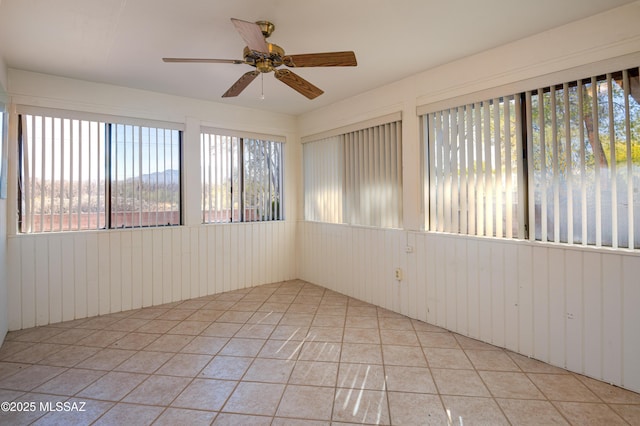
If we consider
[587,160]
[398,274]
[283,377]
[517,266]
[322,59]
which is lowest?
[283,377]

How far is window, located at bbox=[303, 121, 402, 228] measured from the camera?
3807 millimetres

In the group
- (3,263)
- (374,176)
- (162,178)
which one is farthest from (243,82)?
(3,263)

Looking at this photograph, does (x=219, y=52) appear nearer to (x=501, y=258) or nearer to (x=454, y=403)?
(x=501, y=258)

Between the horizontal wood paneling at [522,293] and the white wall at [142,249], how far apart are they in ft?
5.61

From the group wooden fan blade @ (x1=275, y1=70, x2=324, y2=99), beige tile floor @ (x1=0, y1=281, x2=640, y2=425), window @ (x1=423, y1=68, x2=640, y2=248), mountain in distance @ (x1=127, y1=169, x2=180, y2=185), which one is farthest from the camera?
mountain in distance @ (x1=127, y1=169, x2=180, y2=185)

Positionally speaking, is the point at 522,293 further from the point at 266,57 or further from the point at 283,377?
the point at 266,57

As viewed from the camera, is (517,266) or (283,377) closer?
(283,377)

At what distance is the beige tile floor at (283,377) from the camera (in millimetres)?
1971

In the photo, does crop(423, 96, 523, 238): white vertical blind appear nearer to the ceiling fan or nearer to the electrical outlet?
the electrical outlet

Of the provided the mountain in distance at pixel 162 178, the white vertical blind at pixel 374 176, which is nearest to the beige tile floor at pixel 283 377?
the white vertical blind at pixel 374 176

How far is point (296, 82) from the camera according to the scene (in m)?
2.66

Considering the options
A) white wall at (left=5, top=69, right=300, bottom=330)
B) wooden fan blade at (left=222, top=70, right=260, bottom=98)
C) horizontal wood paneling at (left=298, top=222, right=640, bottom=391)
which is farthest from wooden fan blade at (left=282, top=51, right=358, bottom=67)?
Result: white wall at (left=5, top=69, right=300, bottom=330)

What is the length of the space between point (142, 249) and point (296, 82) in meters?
2.79

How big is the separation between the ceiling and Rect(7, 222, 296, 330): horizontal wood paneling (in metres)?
1.83
